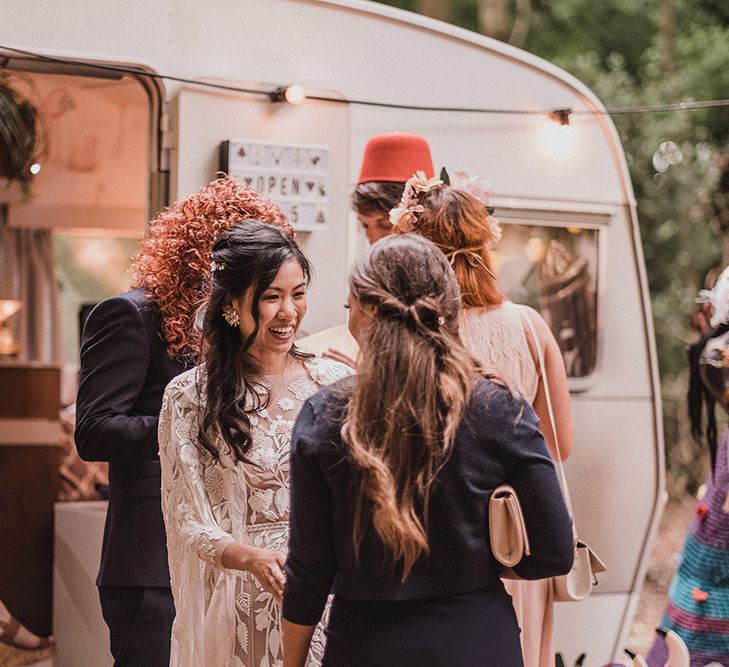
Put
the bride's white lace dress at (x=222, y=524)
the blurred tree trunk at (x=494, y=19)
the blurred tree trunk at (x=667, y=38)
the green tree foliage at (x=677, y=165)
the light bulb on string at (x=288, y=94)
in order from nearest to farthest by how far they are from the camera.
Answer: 1. the bride's white lace dress at (x=222, y=524)
2. the light bulb on string at (x=288, y=94)
3. the green tree foliage at (x=677, y=165)
4. the blurred tree trunk at (x=667, y=38)
5. the blurred tree trunk at (x=494, y=19)

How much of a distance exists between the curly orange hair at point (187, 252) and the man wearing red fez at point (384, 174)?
0.61m

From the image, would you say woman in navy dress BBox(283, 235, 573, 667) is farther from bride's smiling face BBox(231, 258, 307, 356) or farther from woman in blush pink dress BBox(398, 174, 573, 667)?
woman in blush pink dress BBox(398, 174, 573, 667)

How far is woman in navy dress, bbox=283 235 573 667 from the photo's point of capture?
2420 mm

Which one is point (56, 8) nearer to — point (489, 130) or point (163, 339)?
point (163, 339)

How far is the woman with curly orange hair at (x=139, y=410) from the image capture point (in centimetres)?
353

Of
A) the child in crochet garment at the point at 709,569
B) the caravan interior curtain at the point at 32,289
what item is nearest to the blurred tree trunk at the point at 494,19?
the caravan interior curtain at the point at 32,289

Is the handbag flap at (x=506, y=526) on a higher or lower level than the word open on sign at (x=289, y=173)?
lower

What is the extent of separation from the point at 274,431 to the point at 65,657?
254 cm

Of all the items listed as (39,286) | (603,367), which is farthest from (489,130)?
(39,286)

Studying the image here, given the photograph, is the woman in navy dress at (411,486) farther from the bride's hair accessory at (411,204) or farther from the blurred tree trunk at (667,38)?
the blurred tree trunk at (667,38)

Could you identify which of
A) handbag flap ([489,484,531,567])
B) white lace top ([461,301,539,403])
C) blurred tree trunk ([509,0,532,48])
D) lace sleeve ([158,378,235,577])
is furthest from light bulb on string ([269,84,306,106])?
blurred tree trunk ([509,0,532,48])

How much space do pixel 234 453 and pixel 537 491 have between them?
87 cm

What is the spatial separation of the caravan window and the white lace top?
185 centimetres

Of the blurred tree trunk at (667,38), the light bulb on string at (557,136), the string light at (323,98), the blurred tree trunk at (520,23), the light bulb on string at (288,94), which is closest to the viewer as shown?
the string light at (323,98)
